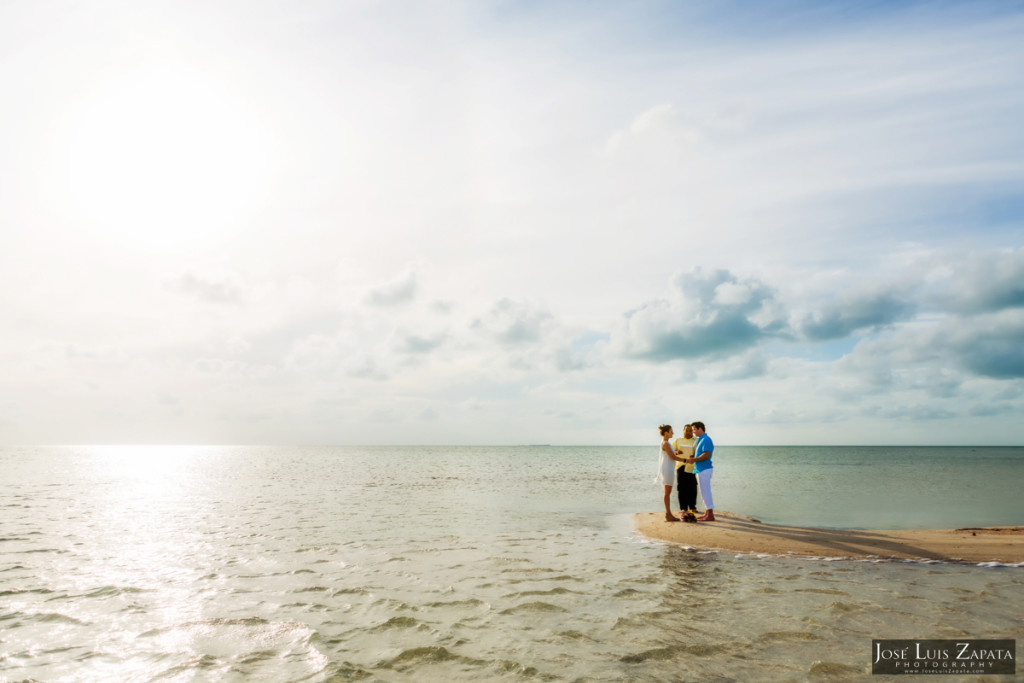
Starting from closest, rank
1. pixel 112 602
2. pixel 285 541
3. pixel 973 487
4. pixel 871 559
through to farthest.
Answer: pixel 112 602, pixel 871 559, pixel 285 541, pixel 973 487

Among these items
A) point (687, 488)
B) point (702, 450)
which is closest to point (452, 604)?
point (702, 450)

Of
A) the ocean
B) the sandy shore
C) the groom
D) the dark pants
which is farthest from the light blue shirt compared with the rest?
the ocean

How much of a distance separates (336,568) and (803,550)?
11.8m

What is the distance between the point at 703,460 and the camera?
1631 cm

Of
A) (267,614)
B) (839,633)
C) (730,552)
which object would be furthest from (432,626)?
(730,552)

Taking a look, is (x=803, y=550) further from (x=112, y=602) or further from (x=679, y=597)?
(x=112, y=602)

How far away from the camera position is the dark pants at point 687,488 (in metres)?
17.2

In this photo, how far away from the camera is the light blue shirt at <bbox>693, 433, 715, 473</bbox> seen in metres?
16.1

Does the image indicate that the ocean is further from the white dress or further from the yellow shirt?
the yellow shirt

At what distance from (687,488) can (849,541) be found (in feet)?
15.3

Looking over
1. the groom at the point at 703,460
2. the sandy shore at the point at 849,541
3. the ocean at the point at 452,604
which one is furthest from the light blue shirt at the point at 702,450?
the ocean at the point at 452,604

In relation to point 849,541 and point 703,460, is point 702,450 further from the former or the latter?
point 849,541

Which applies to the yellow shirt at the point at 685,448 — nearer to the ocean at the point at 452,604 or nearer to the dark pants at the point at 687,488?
the dark pants at the point at 687,488

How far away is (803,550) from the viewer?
13492 mm
